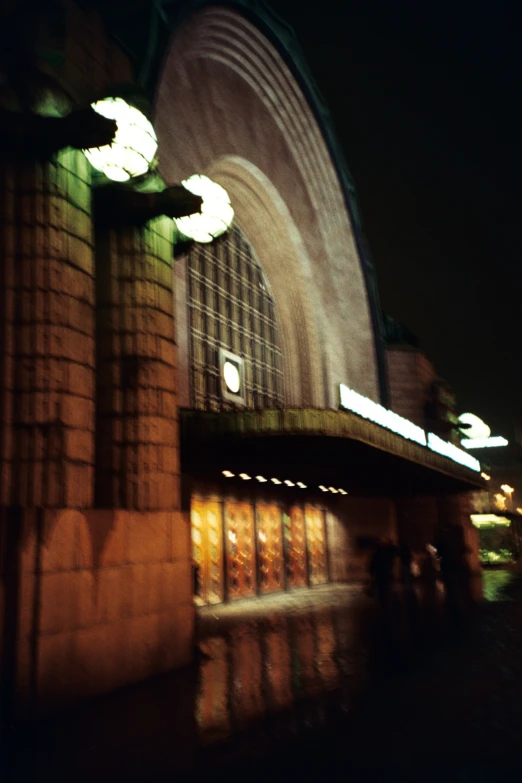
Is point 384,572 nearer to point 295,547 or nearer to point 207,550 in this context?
point 207,550

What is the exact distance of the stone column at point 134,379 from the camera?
1098 cm

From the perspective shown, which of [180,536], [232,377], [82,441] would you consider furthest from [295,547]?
[82,441]

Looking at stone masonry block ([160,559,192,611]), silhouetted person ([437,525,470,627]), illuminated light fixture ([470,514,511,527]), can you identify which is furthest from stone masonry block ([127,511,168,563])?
illuminated light fixture ([470,514,511,527])

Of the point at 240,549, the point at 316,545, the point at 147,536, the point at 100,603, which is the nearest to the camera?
the point at 100,603

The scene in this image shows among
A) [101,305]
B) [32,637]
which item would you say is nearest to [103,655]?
[32,637]

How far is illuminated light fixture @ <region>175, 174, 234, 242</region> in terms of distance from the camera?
1370 centimetres

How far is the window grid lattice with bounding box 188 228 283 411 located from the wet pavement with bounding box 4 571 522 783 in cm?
904

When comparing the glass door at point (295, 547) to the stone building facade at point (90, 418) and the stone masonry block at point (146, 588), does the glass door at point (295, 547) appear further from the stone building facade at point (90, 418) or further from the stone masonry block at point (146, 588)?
the stone masonry block at point (146, 588)

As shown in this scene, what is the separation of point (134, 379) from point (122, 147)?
3709 millimetres

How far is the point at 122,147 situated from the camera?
11.3 m

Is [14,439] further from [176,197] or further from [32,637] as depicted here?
[176,197]

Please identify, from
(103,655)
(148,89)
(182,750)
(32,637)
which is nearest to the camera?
(182,750)

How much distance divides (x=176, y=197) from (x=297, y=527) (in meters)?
15.0

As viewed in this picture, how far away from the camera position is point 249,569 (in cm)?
2095
